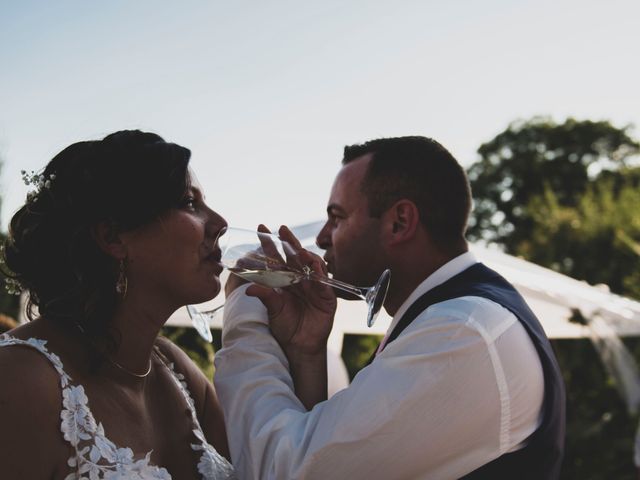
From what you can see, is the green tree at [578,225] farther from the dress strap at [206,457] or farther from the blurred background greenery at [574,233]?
the dress strap at [206,457]

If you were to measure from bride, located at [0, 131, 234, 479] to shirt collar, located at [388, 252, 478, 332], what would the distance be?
772 mm

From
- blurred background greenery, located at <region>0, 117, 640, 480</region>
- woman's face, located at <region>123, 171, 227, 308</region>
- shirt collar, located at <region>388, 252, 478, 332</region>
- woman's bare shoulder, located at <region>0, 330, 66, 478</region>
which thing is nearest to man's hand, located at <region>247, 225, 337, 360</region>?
woman's face, located at <region>123, 171, 227, 308</region>

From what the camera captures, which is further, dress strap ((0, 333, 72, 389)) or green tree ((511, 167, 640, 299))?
green tree ((511, 167, 640, 299))

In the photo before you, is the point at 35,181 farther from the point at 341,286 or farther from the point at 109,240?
the point at 341,286

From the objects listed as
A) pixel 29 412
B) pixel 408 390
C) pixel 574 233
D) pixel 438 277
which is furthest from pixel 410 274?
pixel 574 233

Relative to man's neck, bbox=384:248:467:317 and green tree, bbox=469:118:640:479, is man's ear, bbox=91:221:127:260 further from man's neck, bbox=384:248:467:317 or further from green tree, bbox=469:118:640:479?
green tree, bbox=469:118:640:479

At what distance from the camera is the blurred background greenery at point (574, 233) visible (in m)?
9.42

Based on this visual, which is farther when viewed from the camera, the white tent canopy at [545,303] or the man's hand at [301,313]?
the white tent canopy at [545,303]

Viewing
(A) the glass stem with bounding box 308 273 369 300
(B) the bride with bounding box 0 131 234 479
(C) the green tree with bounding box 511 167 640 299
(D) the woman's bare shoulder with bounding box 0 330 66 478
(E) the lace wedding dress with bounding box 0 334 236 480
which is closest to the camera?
(D) the woman's bare shoulder with bounding box 0 330 66 478

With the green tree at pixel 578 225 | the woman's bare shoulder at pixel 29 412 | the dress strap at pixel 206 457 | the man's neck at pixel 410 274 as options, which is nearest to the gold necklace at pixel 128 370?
the dress strap at pixel 206 457

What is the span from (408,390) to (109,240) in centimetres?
128

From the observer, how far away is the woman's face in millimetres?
2592

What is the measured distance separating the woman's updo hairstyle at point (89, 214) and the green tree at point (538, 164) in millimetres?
35418

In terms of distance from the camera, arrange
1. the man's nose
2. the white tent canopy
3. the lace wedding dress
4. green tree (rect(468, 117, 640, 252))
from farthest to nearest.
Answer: green tree (rect(468, 117, 640, 252)) → the white tent canopy → the man's nose → the lace wedding dress
